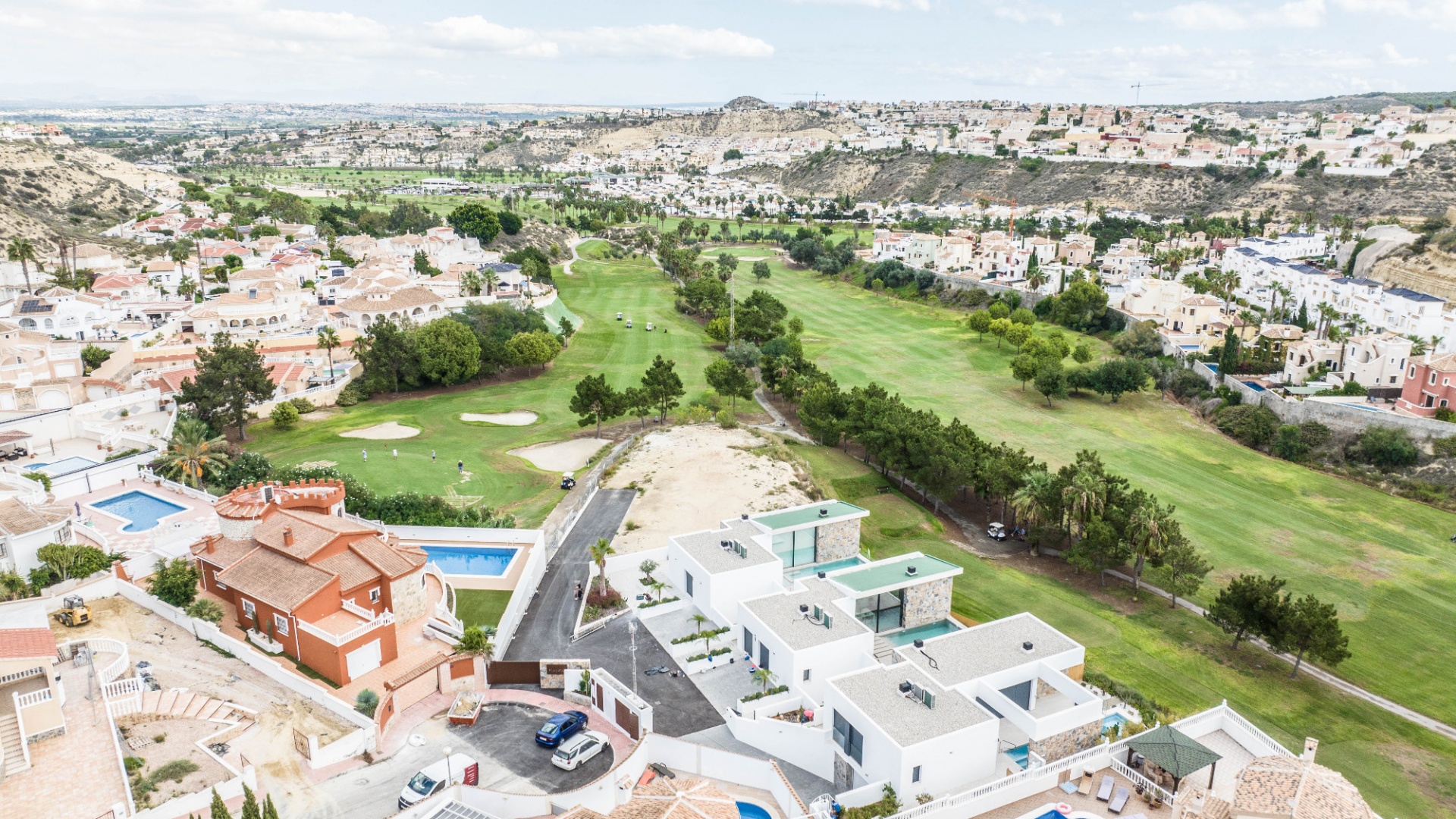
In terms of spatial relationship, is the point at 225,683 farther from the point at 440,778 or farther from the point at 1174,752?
the point at 1174,752

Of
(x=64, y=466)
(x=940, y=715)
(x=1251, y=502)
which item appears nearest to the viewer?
(x=940, y=715)

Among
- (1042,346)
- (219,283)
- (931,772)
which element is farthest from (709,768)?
(219,283)

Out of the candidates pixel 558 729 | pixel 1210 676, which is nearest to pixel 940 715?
pixel 558 729

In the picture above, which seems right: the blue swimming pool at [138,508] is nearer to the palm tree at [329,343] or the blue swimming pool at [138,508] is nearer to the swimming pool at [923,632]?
the palm tree at [329,343]

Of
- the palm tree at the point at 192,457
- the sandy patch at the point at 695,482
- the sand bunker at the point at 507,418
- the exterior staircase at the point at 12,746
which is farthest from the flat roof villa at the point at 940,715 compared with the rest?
the sand bunker at the point at 507,418

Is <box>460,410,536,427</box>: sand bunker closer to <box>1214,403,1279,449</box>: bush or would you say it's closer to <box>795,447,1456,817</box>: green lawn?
<box>795,447,1456,817</box>: green lawn

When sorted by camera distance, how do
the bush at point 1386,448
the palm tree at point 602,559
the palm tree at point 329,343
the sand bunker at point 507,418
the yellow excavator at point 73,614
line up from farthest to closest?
1. the palm tree at point 329,343
2. the sand bunker at point 507,418
3. the bush at point 1386,448
4. the palm tree at point 602,559
5. the yellow excavator at point 73,614

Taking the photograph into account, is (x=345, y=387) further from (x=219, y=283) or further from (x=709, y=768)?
(x=709, y=768)
